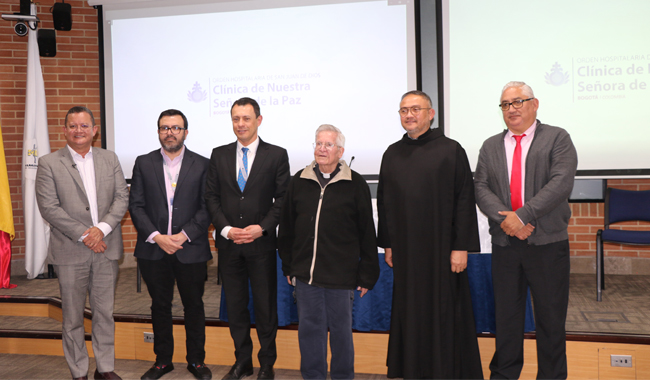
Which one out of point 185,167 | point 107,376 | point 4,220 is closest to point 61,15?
point 4,220

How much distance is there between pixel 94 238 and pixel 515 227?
250cm

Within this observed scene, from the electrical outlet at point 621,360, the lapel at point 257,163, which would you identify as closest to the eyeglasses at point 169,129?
the lapel at point 257,163

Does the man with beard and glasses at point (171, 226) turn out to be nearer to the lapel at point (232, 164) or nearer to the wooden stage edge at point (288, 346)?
the lapel at point (232, 164)

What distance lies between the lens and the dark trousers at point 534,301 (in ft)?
8.54

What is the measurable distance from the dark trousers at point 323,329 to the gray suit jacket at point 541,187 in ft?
3.23

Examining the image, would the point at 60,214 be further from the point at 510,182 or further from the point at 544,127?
the point at 544,127

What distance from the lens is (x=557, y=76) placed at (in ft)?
12.6

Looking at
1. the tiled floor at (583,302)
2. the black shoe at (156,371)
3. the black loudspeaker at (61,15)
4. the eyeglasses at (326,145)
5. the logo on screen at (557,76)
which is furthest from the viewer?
the black loudspeaker at (61,15)

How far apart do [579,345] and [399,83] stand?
2393 millimetres

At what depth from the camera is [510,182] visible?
2723 millimetres

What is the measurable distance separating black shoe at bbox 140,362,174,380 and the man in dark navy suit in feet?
1.60

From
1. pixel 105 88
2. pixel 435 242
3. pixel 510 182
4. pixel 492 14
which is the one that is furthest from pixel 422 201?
pixel 105 88

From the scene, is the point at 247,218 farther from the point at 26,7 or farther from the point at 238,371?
the point at 26,7

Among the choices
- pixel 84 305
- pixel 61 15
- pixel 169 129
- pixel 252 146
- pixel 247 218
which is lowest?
pixel 84 305
